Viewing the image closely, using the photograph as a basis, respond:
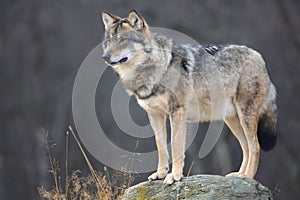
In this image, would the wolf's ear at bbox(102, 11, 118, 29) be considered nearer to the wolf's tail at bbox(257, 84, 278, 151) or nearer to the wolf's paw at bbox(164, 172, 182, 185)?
the wolf's paw at bbox(164, 172, 182, 185)

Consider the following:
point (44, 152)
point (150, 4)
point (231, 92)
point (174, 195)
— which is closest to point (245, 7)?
point (150, 4)

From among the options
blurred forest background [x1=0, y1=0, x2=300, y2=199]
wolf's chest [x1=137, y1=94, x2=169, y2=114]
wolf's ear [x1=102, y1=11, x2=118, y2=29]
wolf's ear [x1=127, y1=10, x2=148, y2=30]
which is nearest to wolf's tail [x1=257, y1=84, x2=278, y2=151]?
wolf's chest [x1=137, y1=94, x2=169, y2=114]

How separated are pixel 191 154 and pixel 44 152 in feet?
9.95

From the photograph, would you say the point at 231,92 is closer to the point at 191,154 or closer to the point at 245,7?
the point at 191,154

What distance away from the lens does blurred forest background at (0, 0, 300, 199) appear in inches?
608

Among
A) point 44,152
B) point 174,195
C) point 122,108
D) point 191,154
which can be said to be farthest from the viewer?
point 44,152

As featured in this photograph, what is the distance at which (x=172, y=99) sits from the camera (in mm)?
Answer: 7074

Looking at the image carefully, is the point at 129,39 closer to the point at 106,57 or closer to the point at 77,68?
the point at 106,57

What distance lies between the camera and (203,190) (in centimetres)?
662

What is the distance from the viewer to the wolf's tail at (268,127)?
790cm

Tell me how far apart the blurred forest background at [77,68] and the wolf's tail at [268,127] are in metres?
6.68

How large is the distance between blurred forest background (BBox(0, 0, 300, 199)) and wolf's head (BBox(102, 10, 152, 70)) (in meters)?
7.56

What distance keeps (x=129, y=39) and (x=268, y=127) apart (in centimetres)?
178

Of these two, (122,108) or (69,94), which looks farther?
(69,94)
